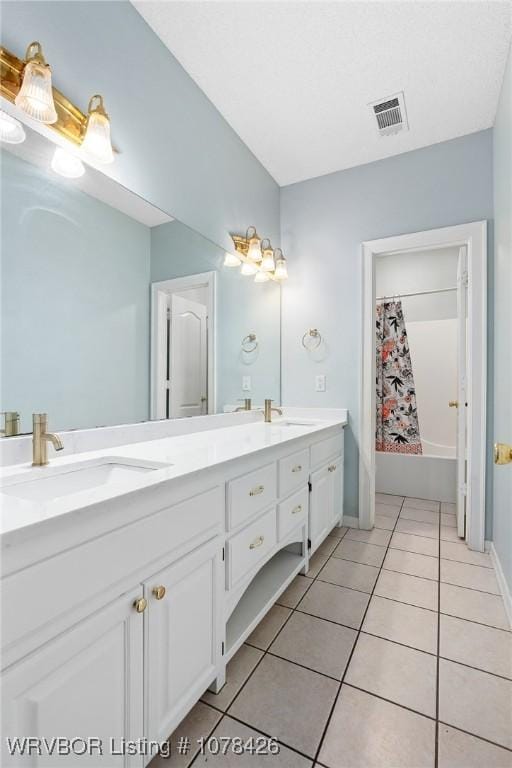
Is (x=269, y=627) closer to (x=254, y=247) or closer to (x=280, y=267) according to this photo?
(x=254, y=247)

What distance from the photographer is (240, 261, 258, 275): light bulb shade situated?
8.07 feet

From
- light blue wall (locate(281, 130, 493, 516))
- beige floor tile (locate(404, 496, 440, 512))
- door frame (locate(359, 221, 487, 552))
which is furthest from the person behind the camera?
beige floor tile (locate(404, 496, 440, 512))

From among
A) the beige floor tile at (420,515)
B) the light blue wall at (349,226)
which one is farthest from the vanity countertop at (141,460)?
the beige floor tile at (420,515)

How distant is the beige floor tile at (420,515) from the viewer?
9.12 feet

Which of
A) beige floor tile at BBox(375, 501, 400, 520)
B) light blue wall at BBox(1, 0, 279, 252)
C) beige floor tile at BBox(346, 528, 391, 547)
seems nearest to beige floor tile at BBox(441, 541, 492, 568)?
beige floor tile at BBox(346, 528, 391, 547)

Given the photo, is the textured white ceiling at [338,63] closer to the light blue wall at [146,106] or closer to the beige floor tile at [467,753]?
the light blue wall at [146,106]

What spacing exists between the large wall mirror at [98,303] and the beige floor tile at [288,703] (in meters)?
1.07

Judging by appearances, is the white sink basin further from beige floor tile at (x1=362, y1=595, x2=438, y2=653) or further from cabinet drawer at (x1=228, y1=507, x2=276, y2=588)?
beige floor tile at (x1=362, y1=595, x2=438, y2=653)

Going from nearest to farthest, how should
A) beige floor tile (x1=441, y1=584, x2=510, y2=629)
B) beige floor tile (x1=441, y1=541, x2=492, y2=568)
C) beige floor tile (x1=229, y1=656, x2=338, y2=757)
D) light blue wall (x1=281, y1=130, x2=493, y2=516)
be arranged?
beige floor tile (x1=229, y1=656, x2=338, y2=757), beige floor tile (x1=441, y1=584, x2=510, y2=629), beige floor tile (x1=441, y1=541, x2=492, y2=568), light blue wall (x1=281, y1=130, x2=493, y2=516)

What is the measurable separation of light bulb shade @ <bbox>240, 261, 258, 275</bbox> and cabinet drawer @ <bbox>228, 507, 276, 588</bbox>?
159 centimetres

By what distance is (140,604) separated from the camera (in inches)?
33.4

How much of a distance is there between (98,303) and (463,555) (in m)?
2.44

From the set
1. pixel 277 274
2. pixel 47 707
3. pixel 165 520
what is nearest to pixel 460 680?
pixel 165 520

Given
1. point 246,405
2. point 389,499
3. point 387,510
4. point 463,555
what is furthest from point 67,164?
point 389,499
